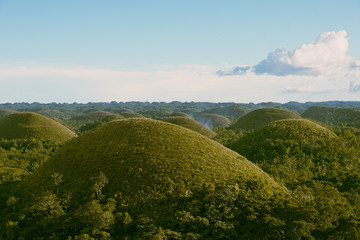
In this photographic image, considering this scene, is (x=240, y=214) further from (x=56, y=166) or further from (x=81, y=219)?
(x=56, y=166)

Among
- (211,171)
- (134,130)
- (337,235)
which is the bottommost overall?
(337,235)

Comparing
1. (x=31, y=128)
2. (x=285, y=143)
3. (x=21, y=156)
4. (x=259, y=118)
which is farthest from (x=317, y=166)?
(x=31, y=128)

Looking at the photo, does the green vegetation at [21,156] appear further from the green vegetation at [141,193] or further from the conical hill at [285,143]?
the conical hill at [285,143]

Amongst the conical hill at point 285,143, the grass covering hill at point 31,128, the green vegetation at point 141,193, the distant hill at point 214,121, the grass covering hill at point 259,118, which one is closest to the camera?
the green vegetation at point 141,193

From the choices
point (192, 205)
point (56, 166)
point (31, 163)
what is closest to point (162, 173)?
point (192, 205)

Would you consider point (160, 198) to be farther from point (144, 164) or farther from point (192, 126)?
point (192, 126)

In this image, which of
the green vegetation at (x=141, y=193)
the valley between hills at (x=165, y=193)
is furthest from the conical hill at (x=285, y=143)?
the green vegetation at (x=141, y=193)

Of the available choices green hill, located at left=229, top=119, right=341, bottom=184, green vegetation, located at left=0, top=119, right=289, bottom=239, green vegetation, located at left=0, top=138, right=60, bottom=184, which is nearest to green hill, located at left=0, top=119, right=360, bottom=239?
green vegetation, located at left=0, top=119, right=289, bottom=239
